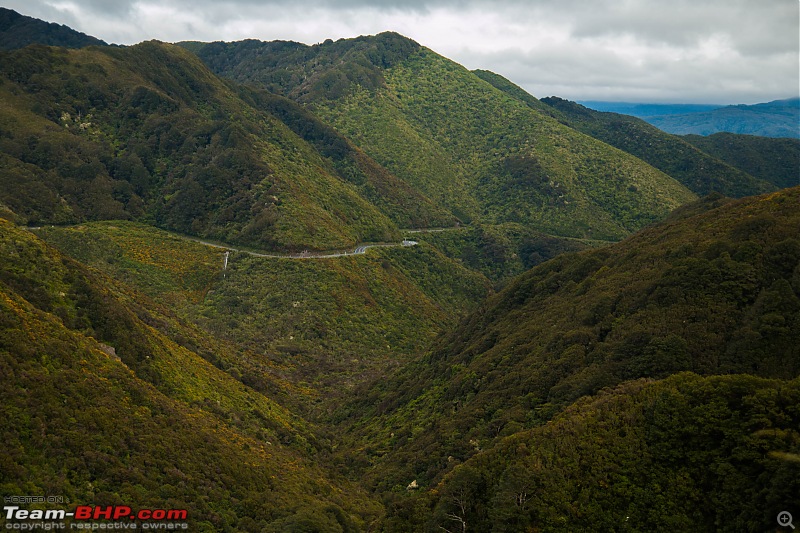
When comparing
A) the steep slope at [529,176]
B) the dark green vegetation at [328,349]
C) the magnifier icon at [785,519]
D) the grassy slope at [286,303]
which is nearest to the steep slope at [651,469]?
the dark green vegetation at [328,349]

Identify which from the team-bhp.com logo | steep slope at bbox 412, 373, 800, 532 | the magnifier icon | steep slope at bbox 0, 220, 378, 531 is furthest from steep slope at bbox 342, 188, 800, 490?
the team-bhp.com logo

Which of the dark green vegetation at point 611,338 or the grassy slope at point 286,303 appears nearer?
the dark green vegetation at point 611,338

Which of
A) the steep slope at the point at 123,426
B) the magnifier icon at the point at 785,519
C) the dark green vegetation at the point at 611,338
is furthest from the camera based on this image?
the dark green vegetation at the point at 611,338

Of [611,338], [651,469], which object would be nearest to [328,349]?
[611,338]

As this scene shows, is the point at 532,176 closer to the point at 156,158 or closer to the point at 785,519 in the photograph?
the point at 156,158

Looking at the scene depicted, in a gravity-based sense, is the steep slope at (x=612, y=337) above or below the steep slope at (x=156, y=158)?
below

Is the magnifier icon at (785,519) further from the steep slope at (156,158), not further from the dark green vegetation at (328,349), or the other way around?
the steep slope at (156,158)

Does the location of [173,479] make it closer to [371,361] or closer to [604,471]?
[604,471]
